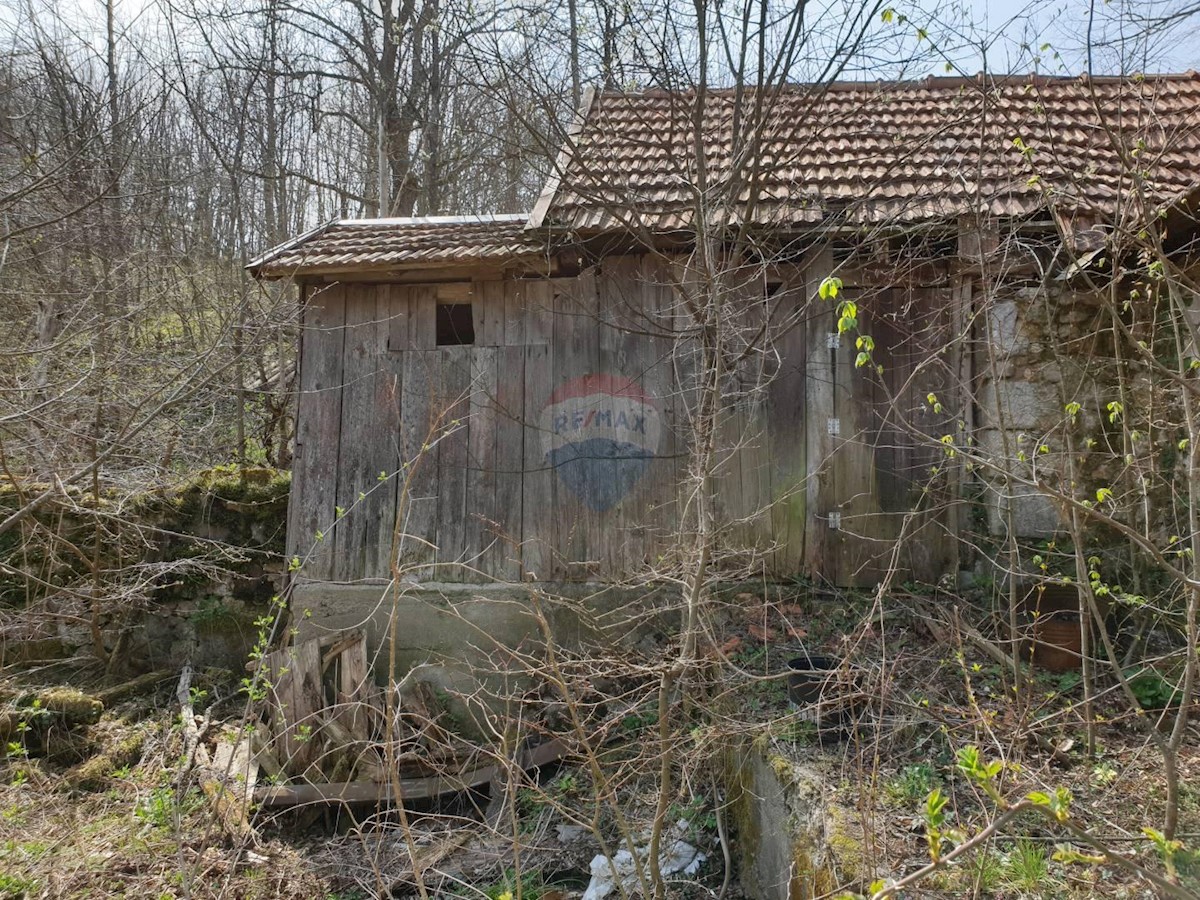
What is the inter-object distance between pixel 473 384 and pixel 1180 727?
5.17 m

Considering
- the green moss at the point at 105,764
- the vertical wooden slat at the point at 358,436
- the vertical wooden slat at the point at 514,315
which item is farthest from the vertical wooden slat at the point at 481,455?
the green moss at the point at 105,764

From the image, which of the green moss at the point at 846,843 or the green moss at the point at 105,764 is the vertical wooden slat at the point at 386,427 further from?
the green moss at the point at 846,843

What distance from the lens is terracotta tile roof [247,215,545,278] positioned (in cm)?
630

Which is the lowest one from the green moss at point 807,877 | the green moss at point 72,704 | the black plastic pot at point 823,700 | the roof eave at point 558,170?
the green moss at point 72,704

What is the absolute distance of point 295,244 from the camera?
6.75 meters

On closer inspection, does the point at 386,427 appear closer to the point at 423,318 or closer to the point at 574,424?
the point at 423,318

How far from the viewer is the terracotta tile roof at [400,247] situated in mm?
6297

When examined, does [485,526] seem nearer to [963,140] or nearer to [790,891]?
[790,891]

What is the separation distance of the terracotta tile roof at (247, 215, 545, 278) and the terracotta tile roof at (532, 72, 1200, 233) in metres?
0.41

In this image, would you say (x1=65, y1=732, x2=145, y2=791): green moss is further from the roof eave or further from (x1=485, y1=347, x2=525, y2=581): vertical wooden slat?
the roof eave

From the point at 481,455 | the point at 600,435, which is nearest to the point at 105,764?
the point at 481,455

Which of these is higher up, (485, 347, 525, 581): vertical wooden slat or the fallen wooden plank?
(485, 347, 525, 581): vertical wooden slat

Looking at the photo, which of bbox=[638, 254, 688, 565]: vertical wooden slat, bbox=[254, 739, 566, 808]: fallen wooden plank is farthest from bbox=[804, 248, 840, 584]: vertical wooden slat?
bbox=[254, 739, 566, 808]: fallen wooden plank

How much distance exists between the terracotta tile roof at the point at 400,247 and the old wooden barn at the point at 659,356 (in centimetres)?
3
